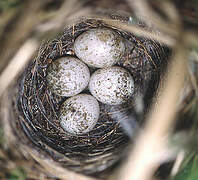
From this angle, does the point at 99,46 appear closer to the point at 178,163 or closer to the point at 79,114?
the point at 79,114

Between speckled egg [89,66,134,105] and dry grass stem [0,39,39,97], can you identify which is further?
speckled egg [89,66,134,105]

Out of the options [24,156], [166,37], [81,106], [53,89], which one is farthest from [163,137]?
[53,89]

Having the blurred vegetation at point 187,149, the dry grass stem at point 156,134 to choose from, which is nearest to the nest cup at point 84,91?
the blurred vegetation at point 187,149

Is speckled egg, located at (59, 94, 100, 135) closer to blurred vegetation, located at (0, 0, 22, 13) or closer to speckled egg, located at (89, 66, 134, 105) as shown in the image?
speckled egg, located at (89, 66, 134, 105)

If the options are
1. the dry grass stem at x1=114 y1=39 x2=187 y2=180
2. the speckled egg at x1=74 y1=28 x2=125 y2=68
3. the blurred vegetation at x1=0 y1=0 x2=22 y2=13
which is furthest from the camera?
the speckled egg at x1=74 y1=28 x2=125 y2=68

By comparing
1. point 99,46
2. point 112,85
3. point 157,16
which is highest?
point 157,16

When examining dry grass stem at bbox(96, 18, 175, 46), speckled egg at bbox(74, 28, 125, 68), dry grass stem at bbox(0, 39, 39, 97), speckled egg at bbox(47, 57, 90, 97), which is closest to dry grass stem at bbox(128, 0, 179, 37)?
dry grass stem at bbox(96, 18, 175, 46)

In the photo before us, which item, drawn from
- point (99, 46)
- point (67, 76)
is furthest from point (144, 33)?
point (67, 76)
